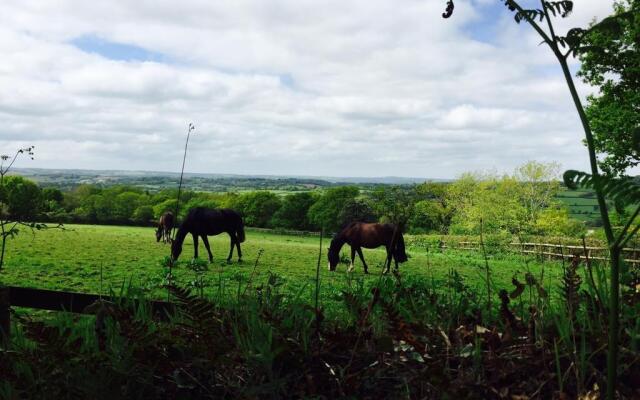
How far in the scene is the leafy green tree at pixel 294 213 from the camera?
255 feet

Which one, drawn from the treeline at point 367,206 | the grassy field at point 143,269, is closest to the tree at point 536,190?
the treeline at point 367,206

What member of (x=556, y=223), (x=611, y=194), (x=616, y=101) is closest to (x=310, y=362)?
(x=611, y=194)

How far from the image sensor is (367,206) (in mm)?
59469

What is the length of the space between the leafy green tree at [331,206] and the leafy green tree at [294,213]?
2040mm

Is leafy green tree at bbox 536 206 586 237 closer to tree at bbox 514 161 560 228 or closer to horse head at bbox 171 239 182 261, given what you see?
tree at bbox 514 161 560 228

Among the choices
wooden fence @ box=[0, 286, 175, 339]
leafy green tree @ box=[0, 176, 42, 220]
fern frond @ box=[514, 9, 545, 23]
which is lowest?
wooden fence @ box=[0, 286, 175, 339]

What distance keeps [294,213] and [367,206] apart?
21.8 metres

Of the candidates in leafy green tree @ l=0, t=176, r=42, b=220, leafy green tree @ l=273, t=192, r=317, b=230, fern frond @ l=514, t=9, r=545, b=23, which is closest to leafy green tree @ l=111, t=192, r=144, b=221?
leafy green tree @ l=273, t=192, r=317, b=230

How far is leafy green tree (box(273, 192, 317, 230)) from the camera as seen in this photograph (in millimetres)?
77750

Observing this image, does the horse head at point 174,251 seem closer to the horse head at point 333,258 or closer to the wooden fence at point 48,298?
the wooden fence at point 48,298

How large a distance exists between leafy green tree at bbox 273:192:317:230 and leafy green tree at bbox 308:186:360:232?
2.04m

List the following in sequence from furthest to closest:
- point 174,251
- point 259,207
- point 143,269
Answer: point 259,207, point 143,269, point 174,251

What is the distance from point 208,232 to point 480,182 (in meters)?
60.9

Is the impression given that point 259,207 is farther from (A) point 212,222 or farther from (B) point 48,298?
(B) point 48,298
